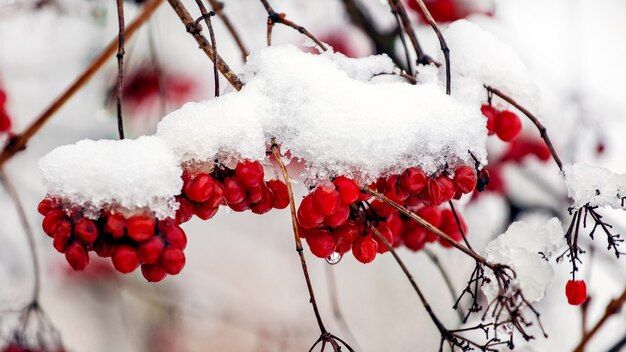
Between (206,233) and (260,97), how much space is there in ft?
8.80

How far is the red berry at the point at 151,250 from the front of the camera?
1.78 ft

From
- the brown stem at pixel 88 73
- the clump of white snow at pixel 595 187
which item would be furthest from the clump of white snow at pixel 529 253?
the brown stem at pixel 88 73

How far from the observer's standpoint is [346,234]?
2.08ft

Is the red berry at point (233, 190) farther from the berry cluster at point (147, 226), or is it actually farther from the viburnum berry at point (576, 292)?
the viburnum berry at point (576, 292)

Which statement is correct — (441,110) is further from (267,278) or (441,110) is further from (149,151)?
(267,278)

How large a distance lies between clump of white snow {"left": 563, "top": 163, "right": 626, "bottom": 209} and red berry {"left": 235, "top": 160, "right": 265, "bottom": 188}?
14.1 inches

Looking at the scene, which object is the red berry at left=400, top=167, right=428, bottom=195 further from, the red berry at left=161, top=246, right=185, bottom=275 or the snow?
the red berry at left=161, top=246, right=185, bottom=275

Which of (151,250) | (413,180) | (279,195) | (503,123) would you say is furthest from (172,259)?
(503,123)

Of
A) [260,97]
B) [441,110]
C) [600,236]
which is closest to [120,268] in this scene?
[260,97]

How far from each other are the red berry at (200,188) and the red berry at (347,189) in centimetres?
13

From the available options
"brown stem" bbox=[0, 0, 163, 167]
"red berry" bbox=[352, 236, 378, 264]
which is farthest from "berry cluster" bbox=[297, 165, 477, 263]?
"brown stem" bbox=[0, 0, 163, 167]

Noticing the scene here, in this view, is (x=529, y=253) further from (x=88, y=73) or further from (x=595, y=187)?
(x=88, y=73)

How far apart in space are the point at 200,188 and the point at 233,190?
1.4 inches

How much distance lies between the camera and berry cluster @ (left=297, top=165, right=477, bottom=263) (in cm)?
56
